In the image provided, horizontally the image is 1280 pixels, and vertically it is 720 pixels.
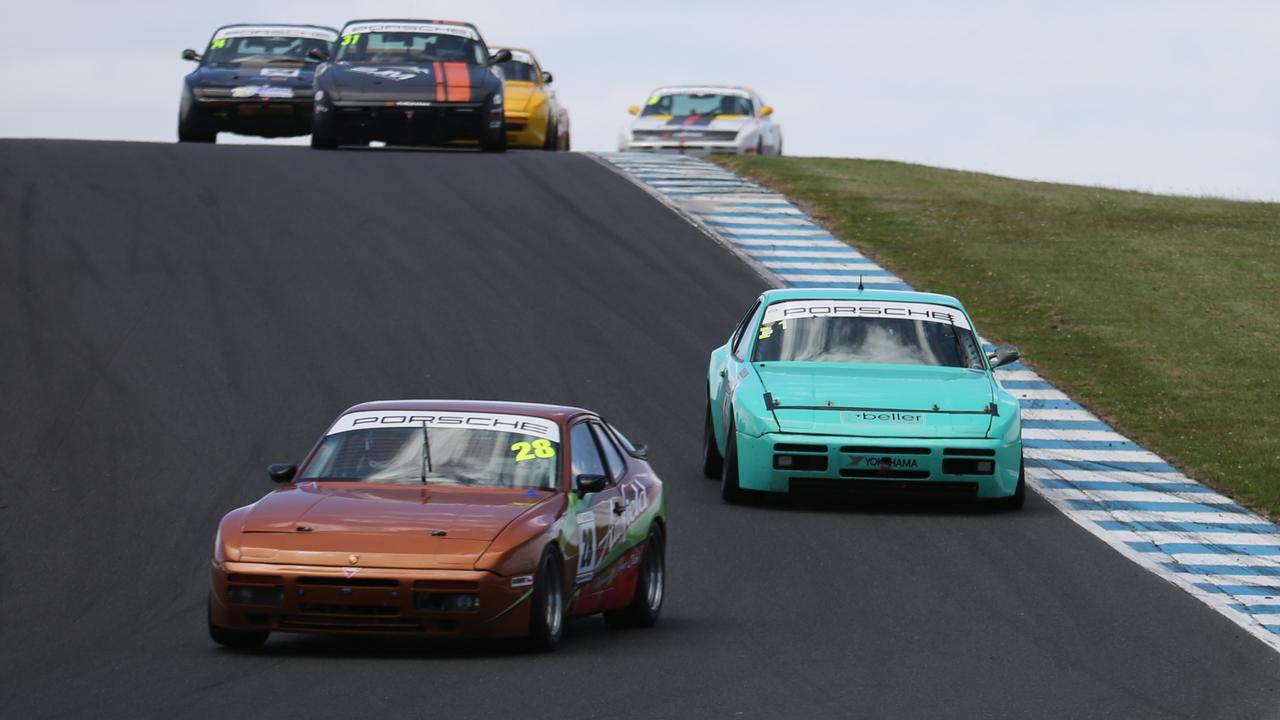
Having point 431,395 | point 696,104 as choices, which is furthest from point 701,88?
point 431,395

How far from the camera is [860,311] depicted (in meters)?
15.0

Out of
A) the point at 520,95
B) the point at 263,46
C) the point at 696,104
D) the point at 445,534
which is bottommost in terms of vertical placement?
the point at 696,104

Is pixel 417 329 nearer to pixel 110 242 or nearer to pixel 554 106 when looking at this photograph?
pixel 110 242

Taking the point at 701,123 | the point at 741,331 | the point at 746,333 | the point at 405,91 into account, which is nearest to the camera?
the point at 746,333

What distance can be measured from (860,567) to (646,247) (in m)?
11.5

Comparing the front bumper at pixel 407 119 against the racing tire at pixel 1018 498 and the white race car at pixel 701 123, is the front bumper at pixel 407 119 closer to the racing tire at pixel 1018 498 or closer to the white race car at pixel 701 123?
the white race car at pixel 701 123

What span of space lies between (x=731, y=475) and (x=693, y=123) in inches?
811

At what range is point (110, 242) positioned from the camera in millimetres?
20969

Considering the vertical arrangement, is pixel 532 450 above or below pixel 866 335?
above

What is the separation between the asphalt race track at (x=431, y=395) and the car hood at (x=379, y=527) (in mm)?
435

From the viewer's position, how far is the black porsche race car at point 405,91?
25375 mm

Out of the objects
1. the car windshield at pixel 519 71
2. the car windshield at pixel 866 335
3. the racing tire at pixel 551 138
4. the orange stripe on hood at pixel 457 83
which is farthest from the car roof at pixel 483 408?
the car windshield at pixel 519 71

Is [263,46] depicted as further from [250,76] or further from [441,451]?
[441,451]

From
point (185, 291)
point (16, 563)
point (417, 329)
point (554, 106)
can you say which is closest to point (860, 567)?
point (16, 563)
